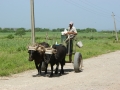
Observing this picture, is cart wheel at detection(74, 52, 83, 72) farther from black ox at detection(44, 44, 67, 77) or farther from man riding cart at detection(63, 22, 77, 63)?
black ox at detection(44, 44, 67, 77)

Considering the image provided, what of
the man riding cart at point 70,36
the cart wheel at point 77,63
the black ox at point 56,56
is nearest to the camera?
the black ox at point 56,56

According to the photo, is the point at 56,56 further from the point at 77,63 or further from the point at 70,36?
the point at 70,36

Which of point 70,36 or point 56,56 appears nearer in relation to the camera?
point 56,56

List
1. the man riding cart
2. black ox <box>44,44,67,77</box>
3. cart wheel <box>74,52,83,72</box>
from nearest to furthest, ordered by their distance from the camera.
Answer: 1. black ox <box>44,44,67,77</box>
2. cart wheel <box>74,52,83,72</box>
3. the man riding cart

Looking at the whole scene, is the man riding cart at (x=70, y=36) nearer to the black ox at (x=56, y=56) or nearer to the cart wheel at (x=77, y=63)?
the cart wheel at (x=77, y=63)

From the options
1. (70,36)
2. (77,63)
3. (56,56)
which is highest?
(70,36)

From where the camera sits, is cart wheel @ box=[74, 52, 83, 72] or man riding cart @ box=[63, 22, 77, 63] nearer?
cart wheel @ box=[74, 52, 83, 72]

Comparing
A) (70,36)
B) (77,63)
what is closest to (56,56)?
(77,63)

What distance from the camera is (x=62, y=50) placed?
13094mm

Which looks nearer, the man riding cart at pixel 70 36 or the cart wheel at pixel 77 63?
the cart wheel at pixel 77 63

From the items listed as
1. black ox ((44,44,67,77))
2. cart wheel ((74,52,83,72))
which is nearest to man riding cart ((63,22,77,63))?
cart wheel ((74,52,83,72))

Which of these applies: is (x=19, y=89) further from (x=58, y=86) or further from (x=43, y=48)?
(x=43, y=48)

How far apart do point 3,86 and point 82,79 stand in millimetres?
3373

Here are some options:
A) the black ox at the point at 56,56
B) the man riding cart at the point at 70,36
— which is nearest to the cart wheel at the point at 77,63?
the man riding cart at the point at 70,36
